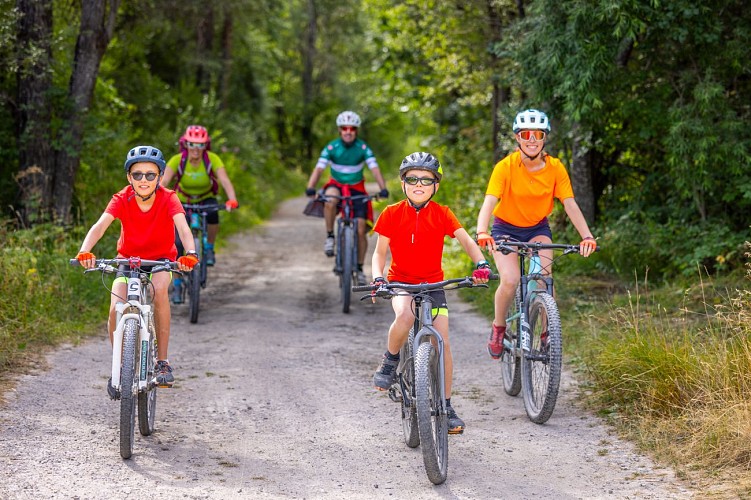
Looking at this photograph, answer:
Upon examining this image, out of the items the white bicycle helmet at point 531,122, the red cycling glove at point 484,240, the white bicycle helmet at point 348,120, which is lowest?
the red cycling glove at point 484,240

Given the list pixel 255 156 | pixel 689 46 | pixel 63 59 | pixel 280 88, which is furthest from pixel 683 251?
pixel 280 88

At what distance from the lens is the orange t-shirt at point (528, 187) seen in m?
7.28

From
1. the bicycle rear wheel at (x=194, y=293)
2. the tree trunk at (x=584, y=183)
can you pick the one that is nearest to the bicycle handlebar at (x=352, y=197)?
the bicycle rear wheel at (x=194, y=293)

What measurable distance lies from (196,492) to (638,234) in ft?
25.4

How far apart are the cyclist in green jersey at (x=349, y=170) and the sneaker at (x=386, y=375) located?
19.7 feet

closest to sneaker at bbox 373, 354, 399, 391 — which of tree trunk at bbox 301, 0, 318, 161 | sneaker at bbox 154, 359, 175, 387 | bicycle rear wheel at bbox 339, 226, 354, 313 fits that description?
sneaker at bbox 154, 359, 175, 387

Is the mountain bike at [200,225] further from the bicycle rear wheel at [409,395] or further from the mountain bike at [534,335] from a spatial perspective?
the bicycle rear wheel at [409,395]

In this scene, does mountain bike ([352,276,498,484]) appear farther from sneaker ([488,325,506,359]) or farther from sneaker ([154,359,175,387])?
sneaker ([488,325,506,359])

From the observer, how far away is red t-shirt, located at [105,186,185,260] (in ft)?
21.2

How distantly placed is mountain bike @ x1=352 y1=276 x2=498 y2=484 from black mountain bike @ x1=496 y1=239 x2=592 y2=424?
106 cm

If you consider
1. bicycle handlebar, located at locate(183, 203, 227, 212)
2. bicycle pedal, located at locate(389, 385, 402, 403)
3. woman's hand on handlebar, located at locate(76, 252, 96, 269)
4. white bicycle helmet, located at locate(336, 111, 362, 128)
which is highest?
white bicycle helmet, located at locate(336, 111, 362, 128)

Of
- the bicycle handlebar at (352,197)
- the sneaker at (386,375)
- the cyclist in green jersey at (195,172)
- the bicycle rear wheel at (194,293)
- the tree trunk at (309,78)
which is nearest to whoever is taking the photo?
the sneaker at (386,375)

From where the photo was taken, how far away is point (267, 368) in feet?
27.9

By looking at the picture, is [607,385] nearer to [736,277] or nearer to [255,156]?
[736,277]
